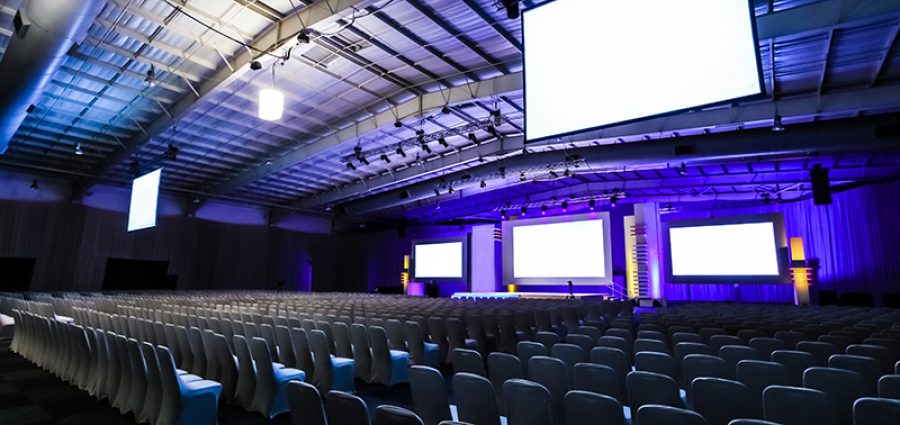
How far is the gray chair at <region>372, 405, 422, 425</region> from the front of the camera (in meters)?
1.65

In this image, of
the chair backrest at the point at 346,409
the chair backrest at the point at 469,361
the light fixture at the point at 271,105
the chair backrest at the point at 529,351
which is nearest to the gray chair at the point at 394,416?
the chair backrest at the point at 346,409

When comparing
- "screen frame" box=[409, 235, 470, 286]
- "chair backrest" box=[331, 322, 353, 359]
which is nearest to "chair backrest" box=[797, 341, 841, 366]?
"chair backrest" box=[331, 322, 353, 359]

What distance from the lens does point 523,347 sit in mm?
3836

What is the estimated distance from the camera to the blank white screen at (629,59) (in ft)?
16.1

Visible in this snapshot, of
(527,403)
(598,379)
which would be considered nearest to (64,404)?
(527,403)

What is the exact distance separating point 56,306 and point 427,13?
29.9ft

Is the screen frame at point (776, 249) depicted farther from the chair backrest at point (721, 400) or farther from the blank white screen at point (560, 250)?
the chair backrest at point (721, 400)

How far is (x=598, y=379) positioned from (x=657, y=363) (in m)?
0.86

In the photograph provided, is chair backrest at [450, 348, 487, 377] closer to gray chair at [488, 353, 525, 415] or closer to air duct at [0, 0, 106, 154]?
gray chair at [488, 353, 525, 415]

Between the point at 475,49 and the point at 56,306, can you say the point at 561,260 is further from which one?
the point at 56,306

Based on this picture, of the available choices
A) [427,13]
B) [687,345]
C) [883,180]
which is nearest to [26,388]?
[687,345]

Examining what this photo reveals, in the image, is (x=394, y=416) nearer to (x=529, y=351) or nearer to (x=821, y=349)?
(x=529, y=351)

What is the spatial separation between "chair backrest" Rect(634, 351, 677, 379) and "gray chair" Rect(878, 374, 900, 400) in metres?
1.13

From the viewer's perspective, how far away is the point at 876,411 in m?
1.86
